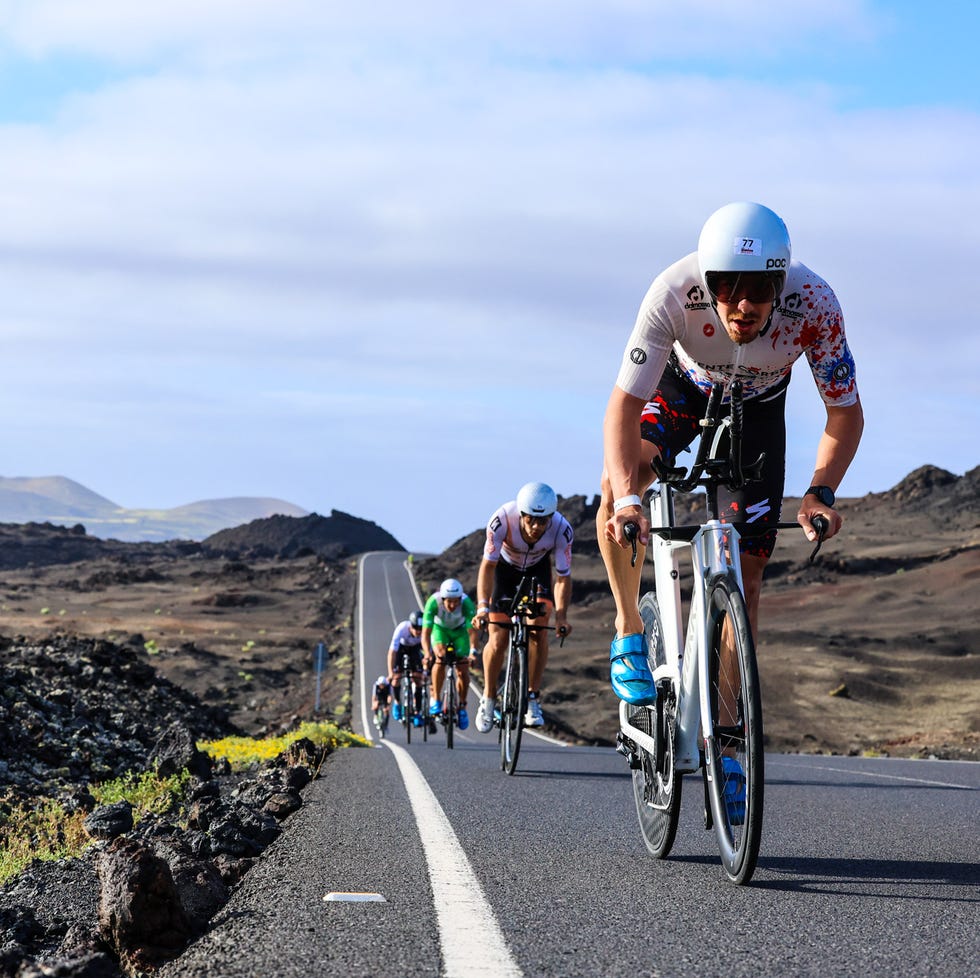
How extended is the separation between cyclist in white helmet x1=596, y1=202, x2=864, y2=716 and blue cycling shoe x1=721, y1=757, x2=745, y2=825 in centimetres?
64

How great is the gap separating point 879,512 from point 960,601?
3309 centimetres

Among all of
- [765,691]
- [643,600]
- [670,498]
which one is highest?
[670,498]

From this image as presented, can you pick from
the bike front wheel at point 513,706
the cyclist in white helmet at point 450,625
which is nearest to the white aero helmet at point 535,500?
the bike front wheel at point 513,706

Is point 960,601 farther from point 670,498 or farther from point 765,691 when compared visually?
point 670,498

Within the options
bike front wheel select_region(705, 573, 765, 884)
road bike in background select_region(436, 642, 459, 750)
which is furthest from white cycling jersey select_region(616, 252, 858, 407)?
road bike in background select_region(436, 642, 459, 750)

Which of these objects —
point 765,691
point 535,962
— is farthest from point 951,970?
point 765,691

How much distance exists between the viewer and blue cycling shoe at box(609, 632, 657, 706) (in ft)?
16.9

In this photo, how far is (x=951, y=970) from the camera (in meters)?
3.44

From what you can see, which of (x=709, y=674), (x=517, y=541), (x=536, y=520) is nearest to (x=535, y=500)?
(x=536, y=520)

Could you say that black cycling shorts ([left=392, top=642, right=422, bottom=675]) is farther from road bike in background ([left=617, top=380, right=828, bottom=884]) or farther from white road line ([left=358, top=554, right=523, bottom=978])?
road bike in background ([left=617, top=380, right=828, bottom=884])

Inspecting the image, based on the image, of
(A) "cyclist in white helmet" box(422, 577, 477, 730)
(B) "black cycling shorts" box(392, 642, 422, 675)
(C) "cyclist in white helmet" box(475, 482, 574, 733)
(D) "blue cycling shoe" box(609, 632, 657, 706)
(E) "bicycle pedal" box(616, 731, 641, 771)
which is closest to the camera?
(D) "blue cycling shoe" box(609, 632, 657, 706)

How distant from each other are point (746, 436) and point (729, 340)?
56 cm

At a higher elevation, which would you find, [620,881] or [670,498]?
[670,498]

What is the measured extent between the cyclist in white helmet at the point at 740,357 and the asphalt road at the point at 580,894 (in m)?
0.85
